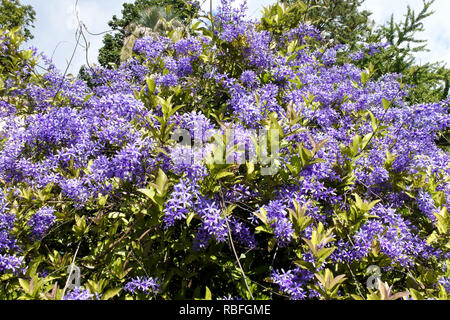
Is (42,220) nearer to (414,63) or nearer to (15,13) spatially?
(414,63)

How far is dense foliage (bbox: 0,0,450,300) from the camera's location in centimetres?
196

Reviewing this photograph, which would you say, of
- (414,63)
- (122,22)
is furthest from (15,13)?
(414,63)

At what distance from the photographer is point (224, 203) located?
1988 millimetres

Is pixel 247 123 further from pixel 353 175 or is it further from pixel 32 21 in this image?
pixel 32 21

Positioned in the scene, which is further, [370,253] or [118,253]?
[118,253]

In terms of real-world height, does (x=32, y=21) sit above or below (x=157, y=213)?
above

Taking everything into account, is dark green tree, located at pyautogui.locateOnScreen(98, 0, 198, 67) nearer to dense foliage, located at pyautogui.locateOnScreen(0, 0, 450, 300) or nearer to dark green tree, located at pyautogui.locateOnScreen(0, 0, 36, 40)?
dark green tree, located at pyautogui.locateOnScreen(0, 0, 36, 40)

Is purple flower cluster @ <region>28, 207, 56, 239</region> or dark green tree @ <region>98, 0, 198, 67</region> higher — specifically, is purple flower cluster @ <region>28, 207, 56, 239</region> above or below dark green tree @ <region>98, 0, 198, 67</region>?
below

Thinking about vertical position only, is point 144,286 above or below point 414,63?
below

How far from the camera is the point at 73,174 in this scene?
2.46 metres

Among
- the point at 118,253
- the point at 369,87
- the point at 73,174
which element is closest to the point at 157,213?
the point at 118,253

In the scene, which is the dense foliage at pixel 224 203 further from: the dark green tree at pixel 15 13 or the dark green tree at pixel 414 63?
the dark green tree at pixel 15 13

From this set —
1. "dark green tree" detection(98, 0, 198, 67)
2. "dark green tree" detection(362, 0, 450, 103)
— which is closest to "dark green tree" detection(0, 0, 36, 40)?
"dark green tree" detection(98, 0, 198, 67)
